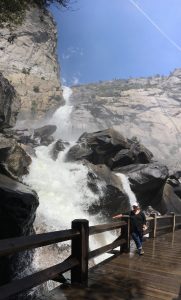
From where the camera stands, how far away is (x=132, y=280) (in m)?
8.23

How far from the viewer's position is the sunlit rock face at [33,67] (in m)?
79.0

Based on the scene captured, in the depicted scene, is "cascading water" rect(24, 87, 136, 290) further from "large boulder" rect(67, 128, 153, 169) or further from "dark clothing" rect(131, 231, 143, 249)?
"dark clothing" rect(131, 231, 143, 249)

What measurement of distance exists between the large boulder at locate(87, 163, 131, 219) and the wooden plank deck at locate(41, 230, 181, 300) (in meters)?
17.2

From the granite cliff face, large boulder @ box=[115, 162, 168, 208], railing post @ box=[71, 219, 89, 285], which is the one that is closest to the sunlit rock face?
the granite cliff face

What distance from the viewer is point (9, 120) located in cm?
3959

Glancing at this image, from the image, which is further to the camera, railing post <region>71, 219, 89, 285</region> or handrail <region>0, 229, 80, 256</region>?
railing post <region>71, 219, 89, 285</region>

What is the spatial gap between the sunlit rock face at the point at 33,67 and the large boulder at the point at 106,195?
49.5m

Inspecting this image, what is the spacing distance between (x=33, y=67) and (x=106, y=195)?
6072 cm

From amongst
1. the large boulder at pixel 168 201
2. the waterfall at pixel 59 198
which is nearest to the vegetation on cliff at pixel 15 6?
the waterfall at pixel 59 198

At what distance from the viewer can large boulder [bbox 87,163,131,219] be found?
29312mm

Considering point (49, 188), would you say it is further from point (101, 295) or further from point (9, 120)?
point (101, 295)

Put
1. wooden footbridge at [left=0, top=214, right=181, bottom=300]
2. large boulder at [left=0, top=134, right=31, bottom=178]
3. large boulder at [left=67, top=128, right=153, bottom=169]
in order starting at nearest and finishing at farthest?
1. wooden footbridge at [left=0, top=214, right=181, bottom=300]
2. large boulder at [left=0, top=134, right=31, bottom=178]
3. large boulder at [left=67, top=128, right=153, bottom=169]

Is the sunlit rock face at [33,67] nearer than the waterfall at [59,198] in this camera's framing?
No

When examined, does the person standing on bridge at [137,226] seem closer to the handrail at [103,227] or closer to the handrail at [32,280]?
the handrail at [103,227]
